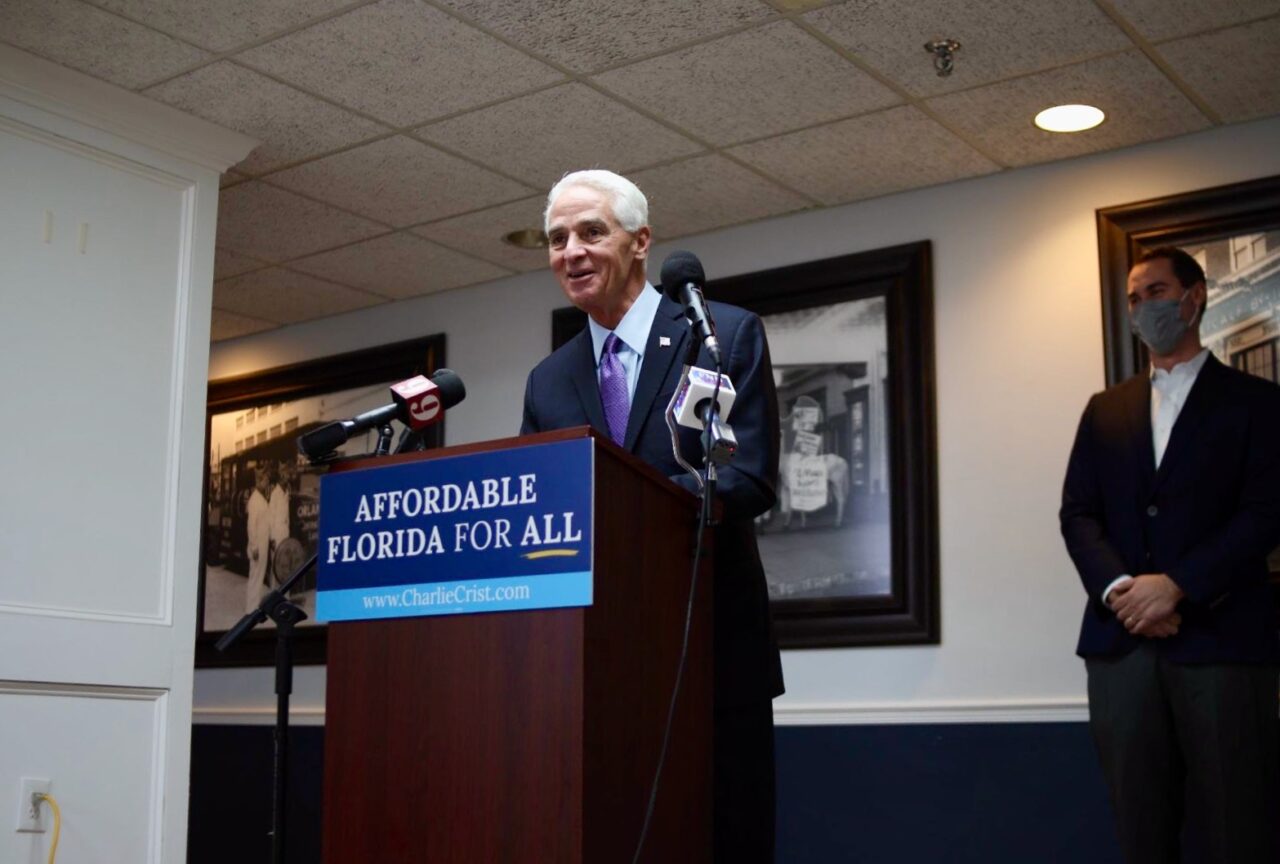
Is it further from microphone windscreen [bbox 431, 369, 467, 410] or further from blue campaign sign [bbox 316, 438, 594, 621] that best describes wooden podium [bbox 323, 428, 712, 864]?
microphone windscreen [bbox 431, 369, 467, 410]

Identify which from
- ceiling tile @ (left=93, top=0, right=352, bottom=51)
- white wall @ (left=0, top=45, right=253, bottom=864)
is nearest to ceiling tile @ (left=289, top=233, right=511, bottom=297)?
white wall @ (left=0, top=45, right=253, bottom=864)

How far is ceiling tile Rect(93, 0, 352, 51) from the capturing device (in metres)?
3.91

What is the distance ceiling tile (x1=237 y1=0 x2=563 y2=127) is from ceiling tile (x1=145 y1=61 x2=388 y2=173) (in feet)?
0.30

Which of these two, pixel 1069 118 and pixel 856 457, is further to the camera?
pixel 856 457

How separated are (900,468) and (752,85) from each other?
58.8 inches

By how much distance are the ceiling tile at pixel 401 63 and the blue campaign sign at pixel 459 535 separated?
88.6 inches

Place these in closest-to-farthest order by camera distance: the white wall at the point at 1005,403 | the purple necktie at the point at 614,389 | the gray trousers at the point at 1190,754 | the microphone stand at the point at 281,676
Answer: the purple necktie at the point at 614,389 → the microphone stand at the point at 281,676 → the gray trousers at the point at 1190,754 → the white wall at the point at 1005,403

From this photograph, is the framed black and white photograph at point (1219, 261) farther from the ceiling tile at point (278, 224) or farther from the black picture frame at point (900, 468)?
the ceiling tile at point (278, 224)

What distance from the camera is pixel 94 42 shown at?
4148 mm

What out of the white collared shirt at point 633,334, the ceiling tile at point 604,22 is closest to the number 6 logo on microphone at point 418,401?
the white collared shirt at point 633,334

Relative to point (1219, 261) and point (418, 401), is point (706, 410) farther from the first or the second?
point (1219, 261)

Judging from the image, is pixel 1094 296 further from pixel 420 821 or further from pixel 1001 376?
pixel 420 821

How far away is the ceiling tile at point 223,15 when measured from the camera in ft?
12.8

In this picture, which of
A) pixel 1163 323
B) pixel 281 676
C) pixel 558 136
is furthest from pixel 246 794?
pixel 1163 323
